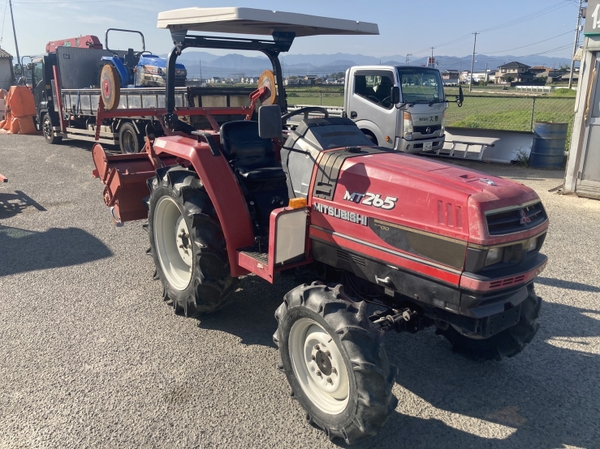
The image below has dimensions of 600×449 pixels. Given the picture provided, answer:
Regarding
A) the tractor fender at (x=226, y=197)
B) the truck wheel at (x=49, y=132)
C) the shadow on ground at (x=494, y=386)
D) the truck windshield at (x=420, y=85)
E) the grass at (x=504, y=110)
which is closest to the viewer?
the shadow on ground at (x=494, y=386)

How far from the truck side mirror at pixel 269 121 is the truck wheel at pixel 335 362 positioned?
945 millimetres

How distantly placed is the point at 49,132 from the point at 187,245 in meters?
12.3

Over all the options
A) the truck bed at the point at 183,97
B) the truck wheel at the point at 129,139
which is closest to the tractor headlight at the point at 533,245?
the truck bed at the point at 183,97

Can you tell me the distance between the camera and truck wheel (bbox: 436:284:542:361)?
3.17m

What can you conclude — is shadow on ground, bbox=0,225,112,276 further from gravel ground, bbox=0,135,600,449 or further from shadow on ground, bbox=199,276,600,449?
shadow on ground, bbox=199,276,600,449

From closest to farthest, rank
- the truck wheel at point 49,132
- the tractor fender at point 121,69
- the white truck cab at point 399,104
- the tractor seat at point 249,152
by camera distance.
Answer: the tractor seat at point 249,152 → the white truck cab at point 399,104 → the tractor fender at point 121,69 → the truck wheel at point 49,132

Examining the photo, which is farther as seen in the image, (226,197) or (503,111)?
(503,111)

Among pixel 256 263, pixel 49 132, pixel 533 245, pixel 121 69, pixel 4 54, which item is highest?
pixel 4 54

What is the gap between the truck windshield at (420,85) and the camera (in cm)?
1012

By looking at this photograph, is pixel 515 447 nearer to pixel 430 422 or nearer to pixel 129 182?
pixel 430 422

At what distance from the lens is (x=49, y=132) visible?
1428 centimetres

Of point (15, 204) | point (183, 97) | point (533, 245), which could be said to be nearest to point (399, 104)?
point (183, 97)

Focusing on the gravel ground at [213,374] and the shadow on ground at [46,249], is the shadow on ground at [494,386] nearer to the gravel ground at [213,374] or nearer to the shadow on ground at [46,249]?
the gravel ground at [213,374]

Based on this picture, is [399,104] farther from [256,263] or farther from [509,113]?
[509,113]
